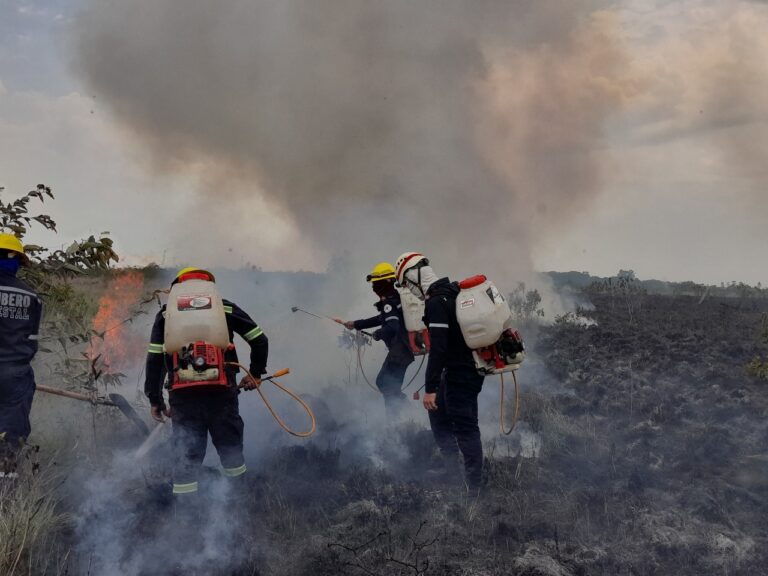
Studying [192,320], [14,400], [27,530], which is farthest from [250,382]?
[27,530]

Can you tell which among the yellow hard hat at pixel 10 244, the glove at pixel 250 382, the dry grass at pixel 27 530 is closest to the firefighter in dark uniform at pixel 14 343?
the yellow hard hat at pixel 10 244

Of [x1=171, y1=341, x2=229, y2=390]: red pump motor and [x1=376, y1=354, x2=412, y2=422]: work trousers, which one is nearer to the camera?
[x1=171, y1=341, x2=229, y2=390]: red pump motor

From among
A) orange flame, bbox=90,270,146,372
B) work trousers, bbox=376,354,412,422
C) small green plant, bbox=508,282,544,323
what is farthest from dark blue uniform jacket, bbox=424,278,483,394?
small green plant, bbox=508,282,544,323

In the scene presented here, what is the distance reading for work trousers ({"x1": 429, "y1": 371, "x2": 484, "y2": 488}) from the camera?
204 inches

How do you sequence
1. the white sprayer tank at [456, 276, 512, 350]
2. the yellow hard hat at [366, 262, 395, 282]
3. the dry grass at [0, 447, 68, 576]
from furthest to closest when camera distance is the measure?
the yellow hard hat at [366, 262, 395, 282]
the white sprayer tank at [456, 276, 512, 350]
the dry grass at [0, 447, 68, 576]

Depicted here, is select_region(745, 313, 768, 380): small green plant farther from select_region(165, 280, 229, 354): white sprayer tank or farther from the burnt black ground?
select_region(165, 280, 229, 354): white sprayer tank

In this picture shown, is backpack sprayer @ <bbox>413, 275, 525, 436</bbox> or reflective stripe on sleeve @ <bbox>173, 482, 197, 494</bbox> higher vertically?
backpack sprayer @ <bbox>413, 275, 525, 436</bbox>

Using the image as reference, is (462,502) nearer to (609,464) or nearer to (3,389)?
(609,464)

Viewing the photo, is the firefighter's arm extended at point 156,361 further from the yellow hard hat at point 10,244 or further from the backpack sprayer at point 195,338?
the yellow hard hat at point 10,244

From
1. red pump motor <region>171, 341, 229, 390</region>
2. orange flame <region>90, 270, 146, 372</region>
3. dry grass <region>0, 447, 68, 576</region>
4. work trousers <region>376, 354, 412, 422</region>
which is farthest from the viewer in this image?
orange flame <region>90, 270, 146, 372</region>

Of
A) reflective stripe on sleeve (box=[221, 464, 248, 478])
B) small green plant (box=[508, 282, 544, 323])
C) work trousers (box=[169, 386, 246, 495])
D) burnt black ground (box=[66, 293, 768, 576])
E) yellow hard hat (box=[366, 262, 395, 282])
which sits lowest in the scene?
burnt black ground (box=[66, 293, 768, 576])

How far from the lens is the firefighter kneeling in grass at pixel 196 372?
4.27 meters

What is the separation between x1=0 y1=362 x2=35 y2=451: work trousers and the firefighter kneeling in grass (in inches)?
37.5

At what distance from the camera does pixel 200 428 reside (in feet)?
14.8
